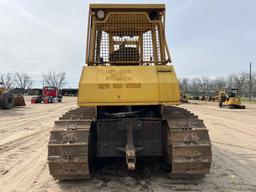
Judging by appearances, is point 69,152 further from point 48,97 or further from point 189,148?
point 48,97

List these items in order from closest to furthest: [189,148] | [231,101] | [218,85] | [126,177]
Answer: [189,148] → [126,177] → [231,101] → [218,85]

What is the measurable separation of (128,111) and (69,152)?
1.35m

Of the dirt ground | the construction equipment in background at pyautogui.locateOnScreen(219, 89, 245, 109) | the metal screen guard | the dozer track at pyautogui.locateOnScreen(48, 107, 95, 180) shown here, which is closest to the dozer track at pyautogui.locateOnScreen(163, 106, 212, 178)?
the dirt ground

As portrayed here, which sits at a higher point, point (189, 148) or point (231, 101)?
point (231, 101)

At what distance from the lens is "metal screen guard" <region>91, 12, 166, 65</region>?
19.6 feet

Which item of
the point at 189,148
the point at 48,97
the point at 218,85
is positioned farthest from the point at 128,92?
the point at 218,85

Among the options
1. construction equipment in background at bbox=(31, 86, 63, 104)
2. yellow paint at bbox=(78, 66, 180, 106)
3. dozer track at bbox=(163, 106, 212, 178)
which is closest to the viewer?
dozer track at bbox=(163, 106, 212, 178)

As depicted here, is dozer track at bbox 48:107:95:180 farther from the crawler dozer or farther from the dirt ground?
the dirt ground

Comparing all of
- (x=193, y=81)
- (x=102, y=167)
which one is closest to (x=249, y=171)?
(x=102, y=167)

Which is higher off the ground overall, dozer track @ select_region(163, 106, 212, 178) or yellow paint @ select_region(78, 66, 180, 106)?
yellow paint @ select_region(78, 66, 180, 106)

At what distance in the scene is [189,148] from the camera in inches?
182

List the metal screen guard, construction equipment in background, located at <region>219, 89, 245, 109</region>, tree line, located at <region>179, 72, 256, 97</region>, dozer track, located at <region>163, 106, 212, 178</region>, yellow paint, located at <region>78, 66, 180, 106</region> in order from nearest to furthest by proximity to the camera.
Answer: dozer track, located at <region>163, 106, 212, 178</region> → yellow paint, located at <region>78, 66, 180, 106</region> → the metal screen guard → construction equipment in background, located at <region>219, 89, 245, 109</region> → tree line, located at <region>179, 72, 256, 97</region>

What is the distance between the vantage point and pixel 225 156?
729 centimetres

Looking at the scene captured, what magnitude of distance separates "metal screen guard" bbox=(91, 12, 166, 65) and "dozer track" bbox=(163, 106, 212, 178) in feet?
5.09
